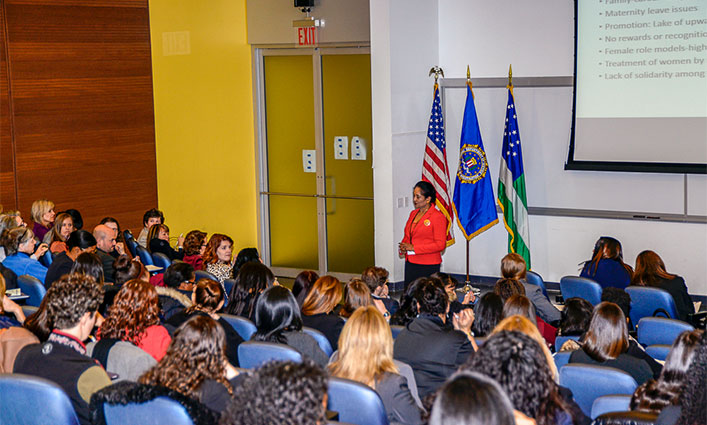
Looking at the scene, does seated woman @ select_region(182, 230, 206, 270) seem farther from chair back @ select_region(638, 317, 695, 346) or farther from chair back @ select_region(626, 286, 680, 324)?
chair back @ select_region(638, 317, 695, 346)

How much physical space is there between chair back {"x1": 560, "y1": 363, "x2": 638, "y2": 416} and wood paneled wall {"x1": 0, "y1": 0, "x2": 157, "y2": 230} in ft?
26.4

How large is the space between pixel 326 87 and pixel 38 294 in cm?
517

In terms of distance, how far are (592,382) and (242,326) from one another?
77.8 inches

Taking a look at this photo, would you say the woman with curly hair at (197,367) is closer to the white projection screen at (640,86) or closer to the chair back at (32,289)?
the chair back at (32,289)

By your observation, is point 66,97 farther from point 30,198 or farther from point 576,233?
point 576,233

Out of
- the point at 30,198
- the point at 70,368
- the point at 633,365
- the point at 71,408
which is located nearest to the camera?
the point at 71,408

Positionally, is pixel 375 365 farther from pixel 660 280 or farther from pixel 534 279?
pixel 660 280

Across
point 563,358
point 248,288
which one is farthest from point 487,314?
point 248,288

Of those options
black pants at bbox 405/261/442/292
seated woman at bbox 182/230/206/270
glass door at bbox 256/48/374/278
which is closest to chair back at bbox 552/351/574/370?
black pants at bbox 405/261/442/292

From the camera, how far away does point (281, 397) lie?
2.18 metres

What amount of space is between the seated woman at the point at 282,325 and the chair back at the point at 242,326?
0.31m

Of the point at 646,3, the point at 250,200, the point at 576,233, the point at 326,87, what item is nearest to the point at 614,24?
the point at 646,3

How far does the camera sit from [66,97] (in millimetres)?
10562

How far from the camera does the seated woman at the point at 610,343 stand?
4.04 meters
